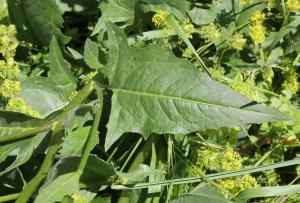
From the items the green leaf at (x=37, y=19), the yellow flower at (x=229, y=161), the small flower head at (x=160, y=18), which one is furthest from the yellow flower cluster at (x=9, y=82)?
the yellow flower at (x=229, y=161)

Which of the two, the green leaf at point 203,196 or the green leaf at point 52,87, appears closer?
the green leaf at point 203,196

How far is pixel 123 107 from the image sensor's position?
1.89 meters

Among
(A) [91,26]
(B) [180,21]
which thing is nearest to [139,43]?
(B) [180,21]

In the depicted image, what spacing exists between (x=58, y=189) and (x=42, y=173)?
224mm

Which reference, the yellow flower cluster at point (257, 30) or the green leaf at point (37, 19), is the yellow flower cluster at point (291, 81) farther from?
the green leaf at point (37, 19)

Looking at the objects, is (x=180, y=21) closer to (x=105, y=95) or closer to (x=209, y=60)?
(x=209, y=60)

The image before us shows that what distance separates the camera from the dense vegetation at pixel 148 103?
1.74 metres

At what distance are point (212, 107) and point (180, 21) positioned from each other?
2.15ft

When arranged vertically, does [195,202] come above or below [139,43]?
below

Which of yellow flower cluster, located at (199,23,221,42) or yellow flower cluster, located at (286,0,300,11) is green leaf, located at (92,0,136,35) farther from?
yellow flower cluster, located at (286,0,300,11)

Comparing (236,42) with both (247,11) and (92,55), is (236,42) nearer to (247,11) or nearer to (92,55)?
(247,11)

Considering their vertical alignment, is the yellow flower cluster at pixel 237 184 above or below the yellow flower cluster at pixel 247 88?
below

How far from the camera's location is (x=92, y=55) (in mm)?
2193

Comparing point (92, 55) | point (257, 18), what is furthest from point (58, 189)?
point (257, 18)
